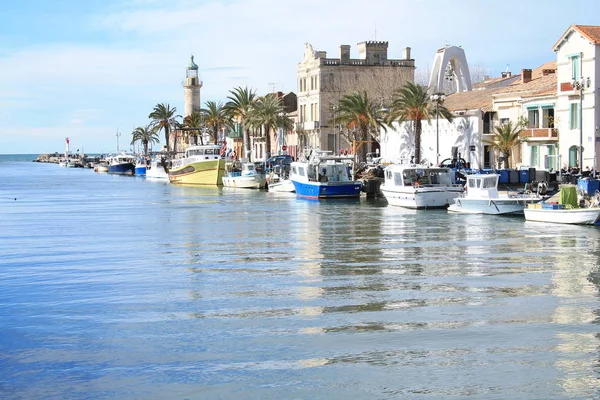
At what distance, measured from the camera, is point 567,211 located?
4638 centimetres

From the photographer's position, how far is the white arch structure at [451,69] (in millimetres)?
94188

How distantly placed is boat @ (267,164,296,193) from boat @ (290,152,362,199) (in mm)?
5702

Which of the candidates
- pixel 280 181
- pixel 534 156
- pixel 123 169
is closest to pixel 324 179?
pixel 280 181

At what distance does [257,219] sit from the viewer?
179 ft

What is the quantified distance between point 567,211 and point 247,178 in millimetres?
48222

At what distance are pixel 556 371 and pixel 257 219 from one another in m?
36.2

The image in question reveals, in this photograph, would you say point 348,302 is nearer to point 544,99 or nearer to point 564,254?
point 564,254

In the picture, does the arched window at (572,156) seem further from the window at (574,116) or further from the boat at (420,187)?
the boat at (420,187)

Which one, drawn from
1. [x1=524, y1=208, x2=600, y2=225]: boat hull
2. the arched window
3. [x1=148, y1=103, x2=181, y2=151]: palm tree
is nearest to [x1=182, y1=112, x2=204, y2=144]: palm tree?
[x1=148, y1=103, x2=181, y2=151]: palm tree

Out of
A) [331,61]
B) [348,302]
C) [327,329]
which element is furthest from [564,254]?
[331,61]

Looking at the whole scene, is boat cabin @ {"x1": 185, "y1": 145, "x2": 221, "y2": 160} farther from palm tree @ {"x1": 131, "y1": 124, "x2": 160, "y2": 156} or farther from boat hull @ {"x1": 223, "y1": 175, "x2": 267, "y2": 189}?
palm tree @ {"x1": 131, "y1": 124, "x2": 160, "y2": 156}

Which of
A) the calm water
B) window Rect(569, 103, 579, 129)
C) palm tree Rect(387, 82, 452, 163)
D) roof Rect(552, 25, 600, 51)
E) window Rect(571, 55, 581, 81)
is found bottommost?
the calm water

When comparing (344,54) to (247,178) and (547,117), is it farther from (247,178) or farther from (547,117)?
(547,117)

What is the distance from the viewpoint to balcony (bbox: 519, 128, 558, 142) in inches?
2704
